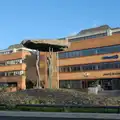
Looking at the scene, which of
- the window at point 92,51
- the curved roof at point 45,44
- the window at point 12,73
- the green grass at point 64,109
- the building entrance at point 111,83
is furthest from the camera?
the window at point 12,73

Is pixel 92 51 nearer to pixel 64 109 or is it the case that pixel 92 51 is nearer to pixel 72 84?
pixel 72 84

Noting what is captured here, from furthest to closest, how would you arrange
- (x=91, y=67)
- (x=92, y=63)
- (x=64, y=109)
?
(x=91, y=67)
(x=92, y=63)
(x=64, y=109)

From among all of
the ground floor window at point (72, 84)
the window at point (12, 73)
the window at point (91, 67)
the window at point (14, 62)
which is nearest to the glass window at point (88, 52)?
the window at point (91, 67)

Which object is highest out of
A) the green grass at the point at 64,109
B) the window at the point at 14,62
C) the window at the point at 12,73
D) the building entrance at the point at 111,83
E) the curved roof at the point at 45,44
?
the window at the point at 14,62

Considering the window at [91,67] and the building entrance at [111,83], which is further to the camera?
the building entrance at [111,83]

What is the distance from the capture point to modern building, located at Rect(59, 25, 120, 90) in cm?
6881

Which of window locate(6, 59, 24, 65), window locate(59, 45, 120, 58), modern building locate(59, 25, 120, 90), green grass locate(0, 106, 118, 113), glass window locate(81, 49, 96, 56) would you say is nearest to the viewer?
green grass locate(0, 106, 118, 113)

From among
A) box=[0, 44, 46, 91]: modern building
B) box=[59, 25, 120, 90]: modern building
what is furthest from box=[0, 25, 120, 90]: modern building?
box=[0, 44, 46, 91]: modern building

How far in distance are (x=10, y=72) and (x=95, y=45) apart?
35.1m

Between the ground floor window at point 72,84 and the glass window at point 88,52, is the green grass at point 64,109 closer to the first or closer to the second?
the glass window at point 88,52

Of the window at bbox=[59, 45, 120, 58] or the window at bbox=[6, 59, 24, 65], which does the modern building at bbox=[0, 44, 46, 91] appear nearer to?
the window at bbox=[6, 59, 24, 65]

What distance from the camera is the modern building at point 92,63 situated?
68.8 m

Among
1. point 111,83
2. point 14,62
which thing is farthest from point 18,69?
point 111,83

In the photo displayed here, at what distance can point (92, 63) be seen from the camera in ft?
239
